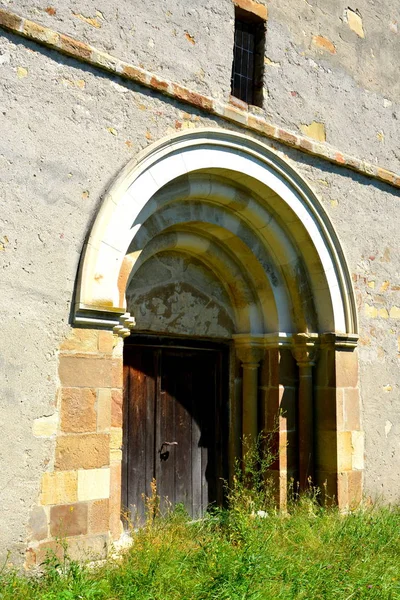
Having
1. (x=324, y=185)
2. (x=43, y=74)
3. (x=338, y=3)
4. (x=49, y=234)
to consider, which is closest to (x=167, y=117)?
(x=43, y=74)

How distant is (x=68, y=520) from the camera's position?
3824mm

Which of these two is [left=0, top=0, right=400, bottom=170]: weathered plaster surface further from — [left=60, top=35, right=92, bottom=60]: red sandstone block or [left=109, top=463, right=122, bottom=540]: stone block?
[left=109, top=463, right=122, bottom=540]: stone block

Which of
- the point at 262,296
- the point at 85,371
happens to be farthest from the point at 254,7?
the point at 85,371

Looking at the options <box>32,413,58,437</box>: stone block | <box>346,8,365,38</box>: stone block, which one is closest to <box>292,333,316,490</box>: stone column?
<box>32,413,58,437</box>: stone block

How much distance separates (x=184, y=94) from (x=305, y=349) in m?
2.42

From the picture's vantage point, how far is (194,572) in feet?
12.6

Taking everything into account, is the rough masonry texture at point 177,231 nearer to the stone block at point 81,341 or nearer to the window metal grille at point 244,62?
the stone block at point 81,341

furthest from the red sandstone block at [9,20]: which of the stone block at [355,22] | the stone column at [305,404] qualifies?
the stone block at [355,22]

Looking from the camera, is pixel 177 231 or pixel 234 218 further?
pixel 234 218

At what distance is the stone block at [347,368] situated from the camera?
5.59 meters

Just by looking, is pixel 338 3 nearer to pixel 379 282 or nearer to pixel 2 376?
pixel 379 282

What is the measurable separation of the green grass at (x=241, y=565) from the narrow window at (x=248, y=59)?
3431 millimetres

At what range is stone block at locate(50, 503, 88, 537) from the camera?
3775 millimetres

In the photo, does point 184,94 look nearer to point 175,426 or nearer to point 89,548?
point 175,426
